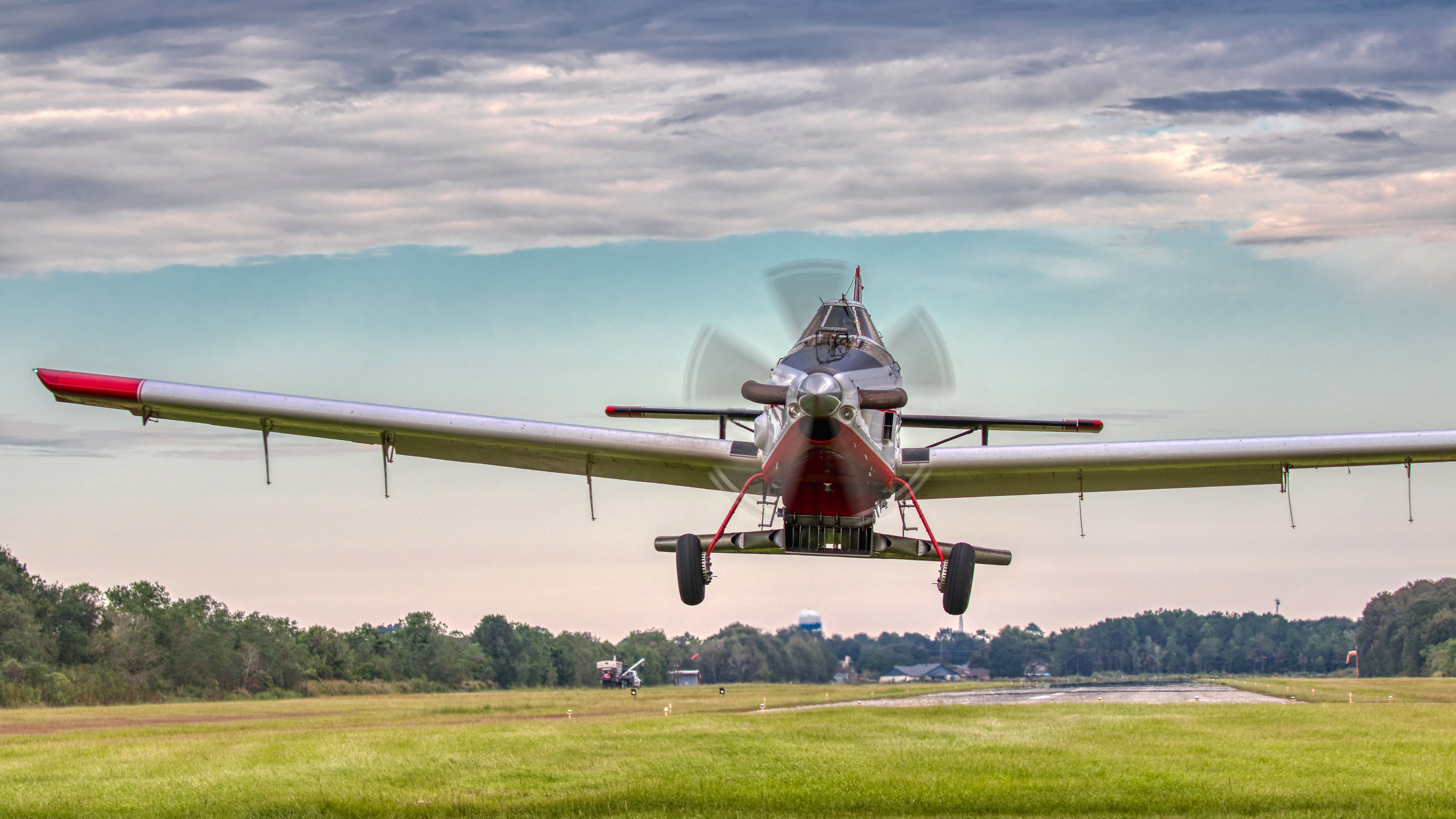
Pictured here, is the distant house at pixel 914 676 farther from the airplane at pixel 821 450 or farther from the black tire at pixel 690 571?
the black tire at pixel 690 571

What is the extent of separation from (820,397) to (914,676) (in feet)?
584

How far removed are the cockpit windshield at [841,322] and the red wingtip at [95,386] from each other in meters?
11.6

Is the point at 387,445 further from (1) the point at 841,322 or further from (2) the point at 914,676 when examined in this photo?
(2) the point at 914,676

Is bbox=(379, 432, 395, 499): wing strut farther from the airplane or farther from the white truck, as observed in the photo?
the white truck

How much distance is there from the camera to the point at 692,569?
60.4 ft

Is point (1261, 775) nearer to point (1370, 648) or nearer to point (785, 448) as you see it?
point (785, 448)

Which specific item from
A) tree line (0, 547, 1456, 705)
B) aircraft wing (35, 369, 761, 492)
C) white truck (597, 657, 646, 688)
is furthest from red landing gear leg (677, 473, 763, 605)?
white truck (597, 657, 646, 688)

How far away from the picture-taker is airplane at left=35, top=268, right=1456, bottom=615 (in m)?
18.4

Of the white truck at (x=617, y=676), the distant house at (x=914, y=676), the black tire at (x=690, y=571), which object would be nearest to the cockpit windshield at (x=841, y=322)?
the black tire at (x=690, y=571)

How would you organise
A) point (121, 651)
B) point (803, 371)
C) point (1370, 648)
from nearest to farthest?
point (803, 371) → point (121, 651) → point (1370, 648)

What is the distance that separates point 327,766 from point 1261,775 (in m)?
20.2

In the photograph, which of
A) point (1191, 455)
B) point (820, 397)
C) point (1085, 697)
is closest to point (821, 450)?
point (820, 397)

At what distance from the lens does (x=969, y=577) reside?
1819 cm

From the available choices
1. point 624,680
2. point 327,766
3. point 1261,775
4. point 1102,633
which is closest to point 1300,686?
point 624,680
